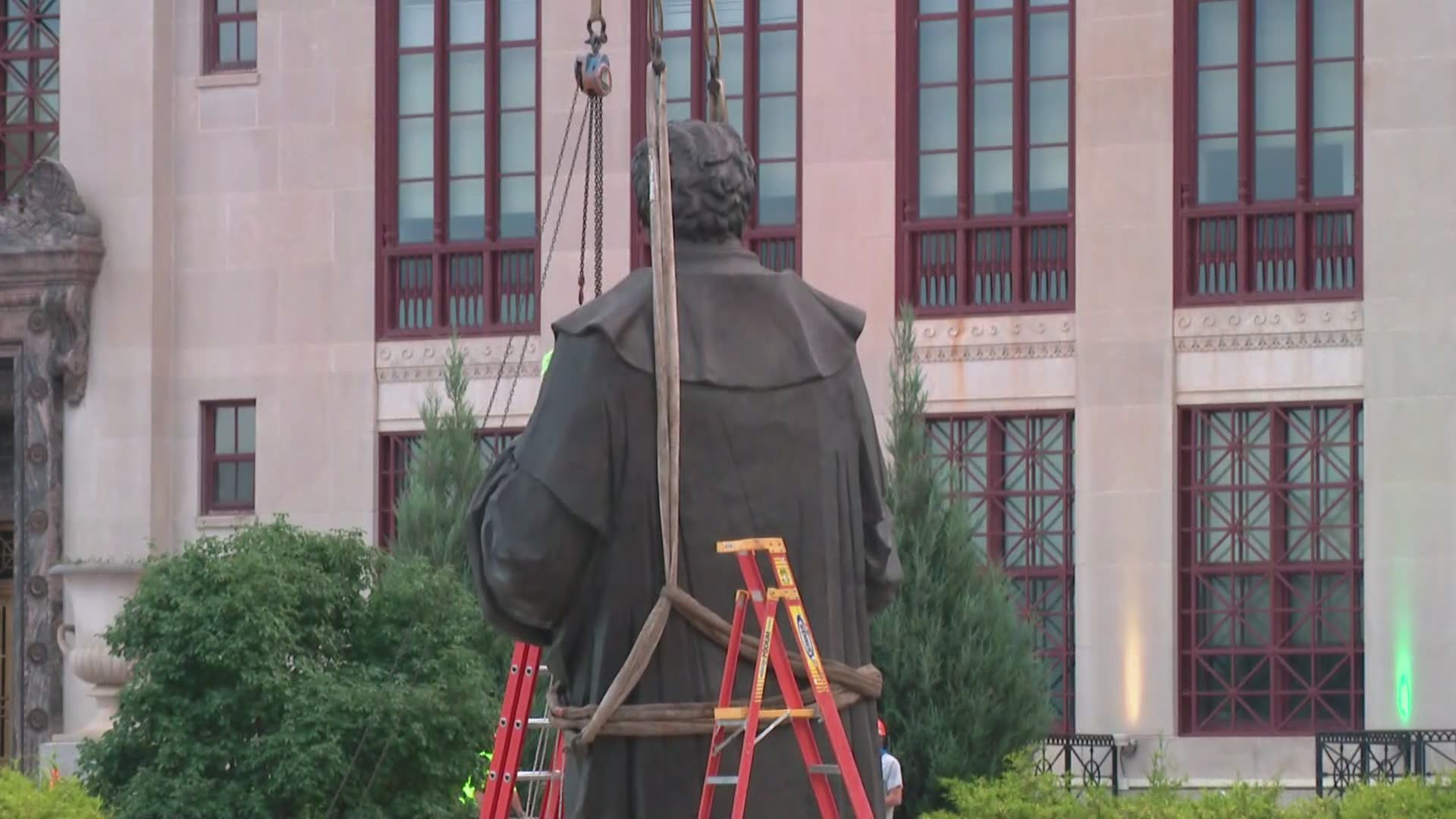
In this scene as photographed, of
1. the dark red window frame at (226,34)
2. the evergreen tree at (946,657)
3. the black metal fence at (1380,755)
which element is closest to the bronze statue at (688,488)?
the evergreen tree at (946,657)

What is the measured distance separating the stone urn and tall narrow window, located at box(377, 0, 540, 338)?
16.4 feet

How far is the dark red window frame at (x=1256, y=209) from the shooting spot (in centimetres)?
3147

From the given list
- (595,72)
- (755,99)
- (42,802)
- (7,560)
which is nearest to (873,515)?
(595,72)

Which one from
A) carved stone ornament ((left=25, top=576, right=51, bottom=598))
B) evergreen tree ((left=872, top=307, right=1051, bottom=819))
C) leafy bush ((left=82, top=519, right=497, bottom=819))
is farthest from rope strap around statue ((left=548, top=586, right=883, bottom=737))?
carved stone ornament ((left=25, top=576, right=51, bottom=598))

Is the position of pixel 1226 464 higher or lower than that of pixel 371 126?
lower

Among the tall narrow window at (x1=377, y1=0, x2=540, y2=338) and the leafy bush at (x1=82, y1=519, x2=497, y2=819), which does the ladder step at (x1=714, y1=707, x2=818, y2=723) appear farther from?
the tall narrow window at (x1=377, y1=0, x2=540, y2=338)

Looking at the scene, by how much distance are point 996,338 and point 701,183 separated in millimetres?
24704

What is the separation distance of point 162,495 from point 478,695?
47.1 ft

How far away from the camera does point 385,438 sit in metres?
35.0

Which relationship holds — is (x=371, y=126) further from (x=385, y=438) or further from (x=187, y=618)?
(x=187, y=618)

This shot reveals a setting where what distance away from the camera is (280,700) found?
21062 millimetres

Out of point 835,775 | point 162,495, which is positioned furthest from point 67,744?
point 835,775

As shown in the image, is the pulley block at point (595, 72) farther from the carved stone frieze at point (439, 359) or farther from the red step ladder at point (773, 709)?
the carved stone frieze at point (439, 359)

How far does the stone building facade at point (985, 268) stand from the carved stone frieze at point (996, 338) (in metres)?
0.04
